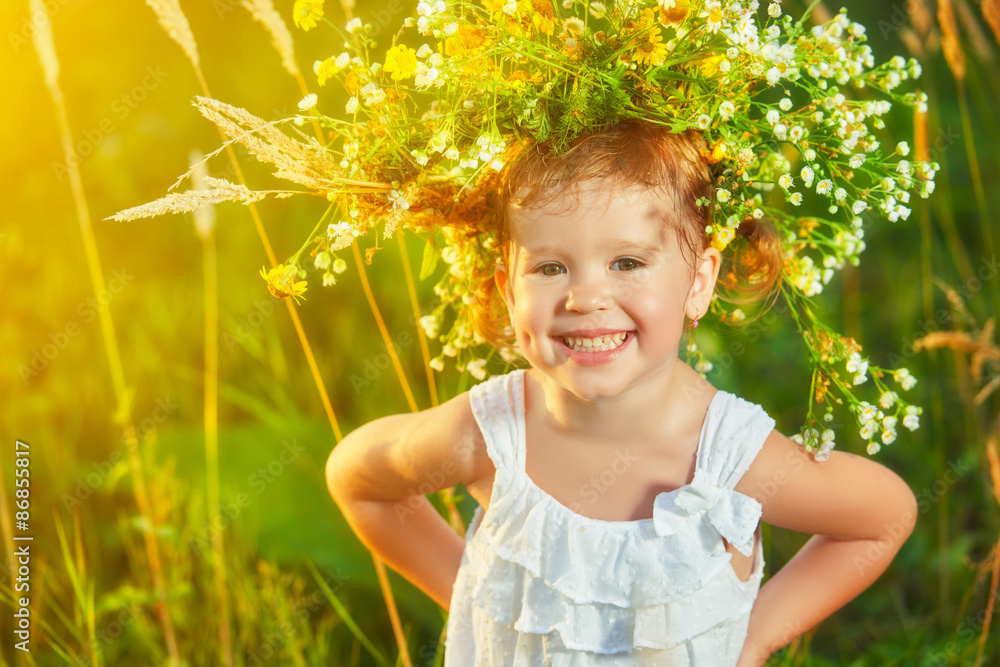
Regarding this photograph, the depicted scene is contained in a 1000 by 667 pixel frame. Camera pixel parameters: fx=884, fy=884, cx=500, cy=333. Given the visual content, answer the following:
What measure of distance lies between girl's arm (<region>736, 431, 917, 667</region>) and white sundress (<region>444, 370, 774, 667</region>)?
59mm

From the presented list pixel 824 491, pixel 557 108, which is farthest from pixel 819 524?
pixel 557 108

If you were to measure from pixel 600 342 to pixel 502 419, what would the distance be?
11.2 inches

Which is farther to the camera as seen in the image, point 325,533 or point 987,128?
point 987,128

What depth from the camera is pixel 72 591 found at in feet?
7.87

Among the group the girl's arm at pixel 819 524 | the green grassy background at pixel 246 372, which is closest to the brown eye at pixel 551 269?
the girl's arm at pixel 819 524

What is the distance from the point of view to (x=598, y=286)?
1.34 meters

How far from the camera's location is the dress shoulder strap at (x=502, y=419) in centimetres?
153

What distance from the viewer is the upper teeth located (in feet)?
4.50

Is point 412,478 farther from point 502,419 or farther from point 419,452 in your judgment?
point 502,419

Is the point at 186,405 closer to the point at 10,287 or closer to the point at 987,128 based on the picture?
the point at 10,287

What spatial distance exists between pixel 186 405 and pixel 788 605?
7.14 ft

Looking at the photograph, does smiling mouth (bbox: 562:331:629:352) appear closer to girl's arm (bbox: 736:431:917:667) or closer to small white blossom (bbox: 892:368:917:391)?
girl's arm (bbox: 736:431:917:667)

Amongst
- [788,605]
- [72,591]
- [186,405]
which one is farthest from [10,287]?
[788,605]

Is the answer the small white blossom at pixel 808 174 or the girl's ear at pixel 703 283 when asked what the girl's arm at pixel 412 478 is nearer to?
the girl's ear at pixel 703 283
